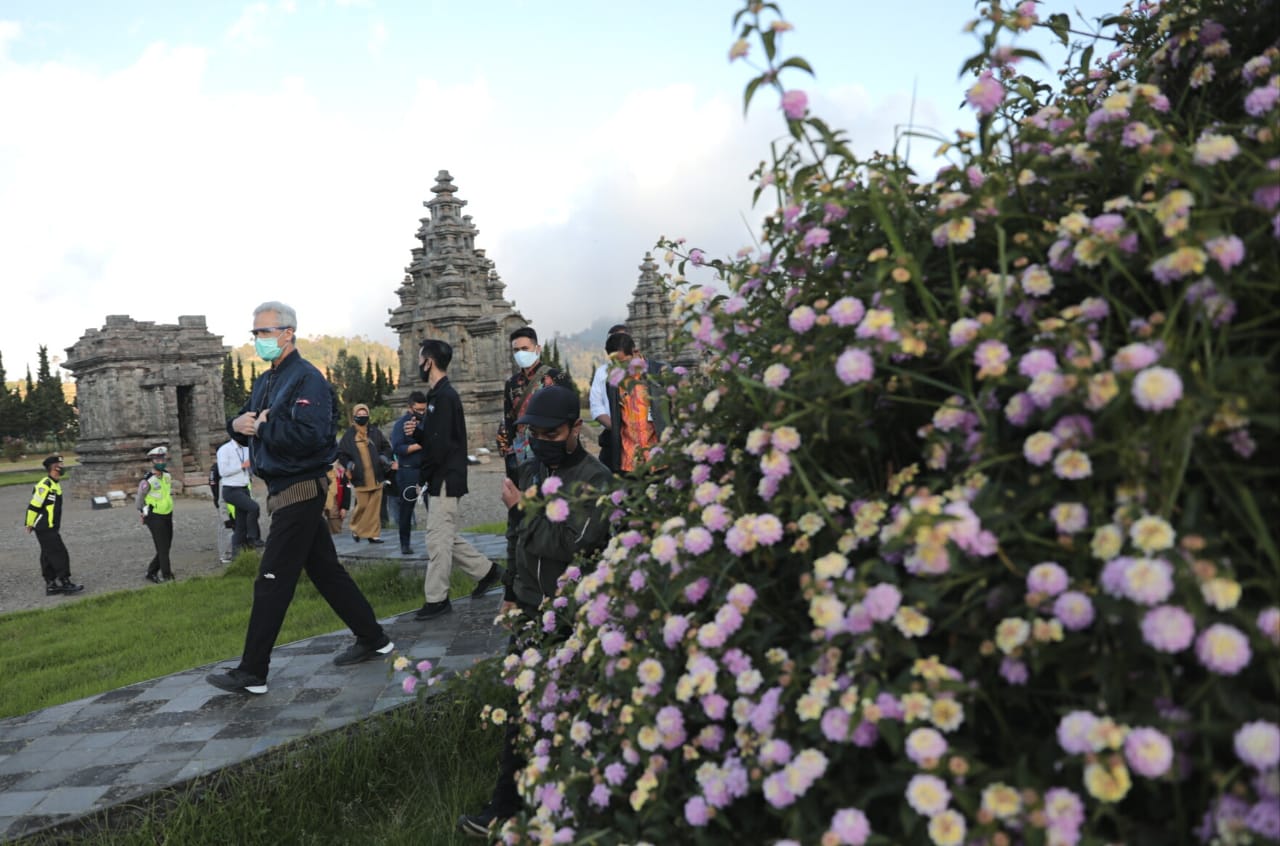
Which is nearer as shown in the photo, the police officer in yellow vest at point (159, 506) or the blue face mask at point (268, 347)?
the blue face mask at point (268, 347)

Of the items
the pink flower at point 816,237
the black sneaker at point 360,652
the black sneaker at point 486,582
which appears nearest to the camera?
the pink flower at point 816,237

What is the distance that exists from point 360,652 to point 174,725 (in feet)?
4.28

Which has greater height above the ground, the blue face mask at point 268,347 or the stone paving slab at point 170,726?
the blue face mask at point 268,347

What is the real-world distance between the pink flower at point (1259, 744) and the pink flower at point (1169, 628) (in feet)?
0.41

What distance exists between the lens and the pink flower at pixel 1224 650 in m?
1.12

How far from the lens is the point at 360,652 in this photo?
6.11 meters

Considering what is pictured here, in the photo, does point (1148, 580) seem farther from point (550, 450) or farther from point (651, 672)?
point (550, 450)

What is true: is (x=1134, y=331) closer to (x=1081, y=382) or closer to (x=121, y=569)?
(x=1081, y=382)

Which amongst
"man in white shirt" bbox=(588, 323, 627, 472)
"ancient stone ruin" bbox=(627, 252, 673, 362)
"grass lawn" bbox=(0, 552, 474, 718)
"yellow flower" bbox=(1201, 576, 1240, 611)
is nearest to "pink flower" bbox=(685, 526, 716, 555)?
"yellow flower" bbox=(1201, 576, 1240, 611)

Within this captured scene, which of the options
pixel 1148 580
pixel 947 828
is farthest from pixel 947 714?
pixel 1148 580

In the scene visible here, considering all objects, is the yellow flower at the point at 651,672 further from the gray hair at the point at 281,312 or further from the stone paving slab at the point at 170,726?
the gray hair at the point at 281,312

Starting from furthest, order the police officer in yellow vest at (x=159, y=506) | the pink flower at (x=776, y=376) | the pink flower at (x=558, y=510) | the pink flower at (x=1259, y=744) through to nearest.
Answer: the police officer in yellow vest at (x=159, y=506)
the pink flower at (x=558, y=510)
the pink flower at (x=776, y=376)
the pink flower at (x=1259, y=744)

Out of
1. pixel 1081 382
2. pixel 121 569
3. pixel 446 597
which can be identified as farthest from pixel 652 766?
pixel 121 569

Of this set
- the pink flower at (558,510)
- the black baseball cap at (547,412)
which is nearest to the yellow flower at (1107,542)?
the pink flower at (558,510)
